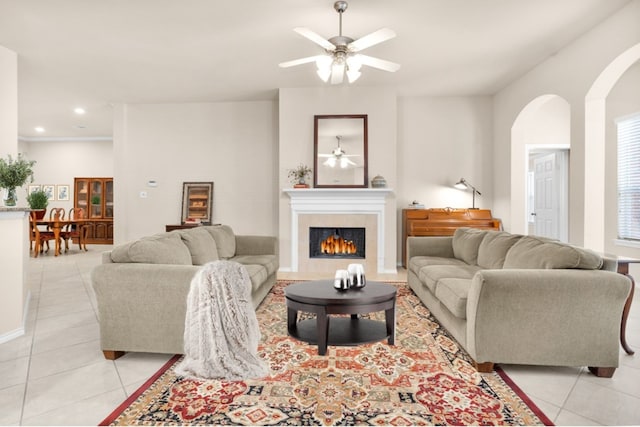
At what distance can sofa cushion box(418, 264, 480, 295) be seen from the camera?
11.4 feet

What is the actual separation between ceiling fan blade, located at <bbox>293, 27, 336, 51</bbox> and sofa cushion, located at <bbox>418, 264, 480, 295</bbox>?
219 cm

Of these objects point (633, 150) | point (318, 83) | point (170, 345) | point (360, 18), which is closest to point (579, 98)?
point (633, 150)

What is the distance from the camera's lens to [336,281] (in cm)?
316

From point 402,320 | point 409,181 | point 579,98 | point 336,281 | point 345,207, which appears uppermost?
point 579,98

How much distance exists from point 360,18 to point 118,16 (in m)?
2.28

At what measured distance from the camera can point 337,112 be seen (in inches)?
246

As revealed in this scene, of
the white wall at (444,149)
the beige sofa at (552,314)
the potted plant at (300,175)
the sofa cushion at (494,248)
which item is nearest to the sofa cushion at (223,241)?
the potted plant at (300,175)

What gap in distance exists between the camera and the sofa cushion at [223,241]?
14.9 feet

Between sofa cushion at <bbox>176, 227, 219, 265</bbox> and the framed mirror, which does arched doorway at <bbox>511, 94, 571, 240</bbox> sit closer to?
the framed mirror

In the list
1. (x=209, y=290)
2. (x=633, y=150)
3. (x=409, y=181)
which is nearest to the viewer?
(x=209, y=290)

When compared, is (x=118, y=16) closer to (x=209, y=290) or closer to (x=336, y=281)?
(x=209, y=290)

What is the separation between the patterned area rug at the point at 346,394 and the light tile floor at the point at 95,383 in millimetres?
135

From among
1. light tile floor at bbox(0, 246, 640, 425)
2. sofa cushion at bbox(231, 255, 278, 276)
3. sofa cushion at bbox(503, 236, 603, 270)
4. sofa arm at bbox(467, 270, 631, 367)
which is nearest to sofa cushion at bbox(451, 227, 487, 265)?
sofa cushion at bbox(503, 236, 603, 270)

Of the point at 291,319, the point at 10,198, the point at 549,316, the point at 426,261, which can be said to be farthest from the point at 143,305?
the point at 426,261
